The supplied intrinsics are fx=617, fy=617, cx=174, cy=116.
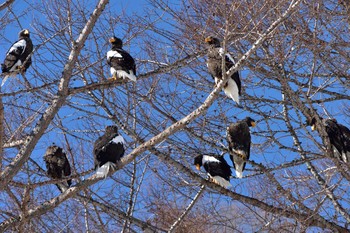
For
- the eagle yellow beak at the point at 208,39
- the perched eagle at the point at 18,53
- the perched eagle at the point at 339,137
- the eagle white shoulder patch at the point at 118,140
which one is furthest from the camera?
the perched eagle at the point at 18,53

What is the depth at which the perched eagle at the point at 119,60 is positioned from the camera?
269 inches

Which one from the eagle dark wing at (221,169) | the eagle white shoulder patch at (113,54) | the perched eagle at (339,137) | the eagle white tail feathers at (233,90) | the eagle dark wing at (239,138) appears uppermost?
the perched eagle at (339,137)

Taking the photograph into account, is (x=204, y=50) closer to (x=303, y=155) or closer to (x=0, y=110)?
(x=303, y=155)

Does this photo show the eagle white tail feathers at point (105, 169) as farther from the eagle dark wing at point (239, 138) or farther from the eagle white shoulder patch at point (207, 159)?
the eagle dark wing at point (239, 138)


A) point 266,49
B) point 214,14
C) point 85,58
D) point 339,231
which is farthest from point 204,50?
point 339,231

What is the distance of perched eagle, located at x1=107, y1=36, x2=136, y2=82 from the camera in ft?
22.4

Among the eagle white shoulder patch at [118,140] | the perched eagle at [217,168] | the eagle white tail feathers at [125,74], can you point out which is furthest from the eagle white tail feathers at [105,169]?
the perched eagle at [217,168]

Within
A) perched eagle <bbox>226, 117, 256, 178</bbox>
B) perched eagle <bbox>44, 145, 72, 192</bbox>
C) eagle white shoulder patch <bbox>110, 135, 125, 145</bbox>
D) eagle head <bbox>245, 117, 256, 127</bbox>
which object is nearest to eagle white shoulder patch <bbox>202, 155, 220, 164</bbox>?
perched eagle <bbox>226, 117, 256, 178</bbox>

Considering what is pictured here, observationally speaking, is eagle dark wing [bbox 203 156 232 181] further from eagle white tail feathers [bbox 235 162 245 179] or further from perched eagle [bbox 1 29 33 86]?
perched eagle [bbox 1 29 33 86]

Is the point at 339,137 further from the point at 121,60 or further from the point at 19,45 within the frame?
the point at 19,45

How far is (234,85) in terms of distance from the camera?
21.7 ft

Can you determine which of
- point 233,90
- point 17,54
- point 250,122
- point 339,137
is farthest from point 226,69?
point 17,54

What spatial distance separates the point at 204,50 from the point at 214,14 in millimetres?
345

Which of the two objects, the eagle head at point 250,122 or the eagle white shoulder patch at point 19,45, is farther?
the eagle white shoulder patch at point 19,45
